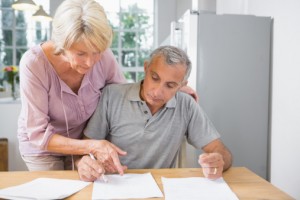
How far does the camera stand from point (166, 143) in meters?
1.48

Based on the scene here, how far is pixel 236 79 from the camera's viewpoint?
6.66ft

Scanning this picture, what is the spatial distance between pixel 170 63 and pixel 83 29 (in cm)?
42

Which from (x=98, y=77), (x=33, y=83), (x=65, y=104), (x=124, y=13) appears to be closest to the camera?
(x=33, y=83)

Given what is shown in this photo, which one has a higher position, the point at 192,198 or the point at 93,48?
the point at 93,48

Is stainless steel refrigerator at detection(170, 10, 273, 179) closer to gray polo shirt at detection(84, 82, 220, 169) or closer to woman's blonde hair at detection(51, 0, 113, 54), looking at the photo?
gray polo shirt at detection(84, 82, 220, 169)

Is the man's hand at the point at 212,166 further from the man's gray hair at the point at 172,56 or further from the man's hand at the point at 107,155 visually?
the man's gray hair at the point at 172,56

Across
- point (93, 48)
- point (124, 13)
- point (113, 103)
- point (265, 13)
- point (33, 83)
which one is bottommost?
point (113, 103)

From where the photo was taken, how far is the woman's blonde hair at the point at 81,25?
109 cm

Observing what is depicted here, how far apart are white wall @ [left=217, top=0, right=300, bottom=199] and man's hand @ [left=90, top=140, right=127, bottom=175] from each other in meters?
0.93

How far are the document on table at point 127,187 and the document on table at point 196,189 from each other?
0.04m

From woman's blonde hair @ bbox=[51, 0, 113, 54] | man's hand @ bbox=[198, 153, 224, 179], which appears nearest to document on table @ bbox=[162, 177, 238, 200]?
man's hand @ bbox=[198, 153, 224, 179]

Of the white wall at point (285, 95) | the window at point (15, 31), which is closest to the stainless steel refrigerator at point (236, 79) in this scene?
the white wall at point (285, 95)

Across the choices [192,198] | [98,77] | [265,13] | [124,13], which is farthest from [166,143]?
[124,13]

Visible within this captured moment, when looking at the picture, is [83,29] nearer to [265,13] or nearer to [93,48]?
[93,48]
